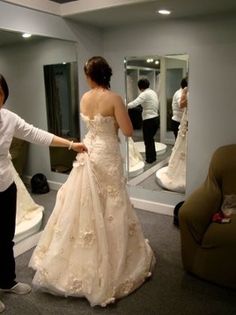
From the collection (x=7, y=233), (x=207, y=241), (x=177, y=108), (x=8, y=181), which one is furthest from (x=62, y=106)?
(x=207, y=241)

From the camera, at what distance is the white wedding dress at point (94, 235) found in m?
2.01

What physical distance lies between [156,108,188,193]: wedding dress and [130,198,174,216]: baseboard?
0.21 meters

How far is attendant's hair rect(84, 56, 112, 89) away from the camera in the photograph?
2.05 meters

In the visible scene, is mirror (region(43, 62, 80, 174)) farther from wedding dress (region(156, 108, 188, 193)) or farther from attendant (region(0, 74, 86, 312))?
attendant (region(0, 74, 86, 312))

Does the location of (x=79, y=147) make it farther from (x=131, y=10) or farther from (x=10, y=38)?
(x=131, y=10)

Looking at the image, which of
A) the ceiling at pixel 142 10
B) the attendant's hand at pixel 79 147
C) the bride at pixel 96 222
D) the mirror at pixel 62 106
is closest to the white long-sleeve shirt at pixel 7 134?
the attendant's hand at pixel 79 147

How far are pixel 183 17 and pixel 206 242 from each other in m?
2.07

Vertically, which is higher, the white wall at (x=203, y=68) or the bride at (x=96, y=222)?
the white wall at (x=203, y=68)

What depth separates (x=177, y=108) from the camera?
10.3 ft

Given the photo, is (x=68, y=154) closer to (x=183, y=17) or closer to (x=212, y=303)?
(x=183, y=17)

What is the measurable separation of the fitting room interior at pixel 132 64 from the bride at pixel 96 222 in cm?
80

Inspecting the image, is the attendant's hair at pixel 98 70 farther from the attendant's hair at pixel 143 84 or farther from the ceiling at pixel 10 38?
the attendant's hair at pixel 143 84

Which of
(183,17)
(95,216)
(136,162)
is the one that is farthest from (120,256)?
(183,17)

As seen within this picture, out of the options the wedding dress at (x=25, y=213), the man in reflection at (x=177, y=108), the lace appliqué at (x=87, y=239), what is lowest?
the wedding dress at (x=25, y=213)
